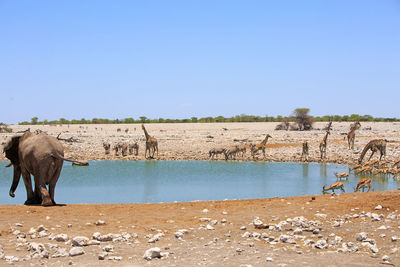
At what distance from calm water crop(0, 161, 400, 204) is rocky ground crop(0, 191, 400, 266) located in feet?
17.0

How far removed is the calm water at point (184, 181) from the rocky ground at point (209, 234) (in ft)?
17.0

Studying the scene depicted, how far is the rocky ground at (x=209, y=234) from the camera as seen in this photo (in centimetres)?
621

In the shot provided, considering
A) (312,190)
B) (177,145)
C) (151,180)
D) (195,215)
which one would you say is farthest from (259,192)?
(177,145)

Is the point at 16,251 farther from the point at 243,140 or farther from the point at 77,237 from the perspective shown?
the point at 243,140

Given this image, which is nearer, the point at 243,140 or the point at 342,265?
the point at 342,265

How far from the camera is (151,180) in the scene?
65.3 ft

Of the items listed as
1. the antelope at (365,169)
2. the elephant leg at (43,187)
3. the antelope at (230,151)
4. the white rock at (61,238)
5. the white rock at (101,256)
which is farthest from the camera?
the antelope at (230,151)

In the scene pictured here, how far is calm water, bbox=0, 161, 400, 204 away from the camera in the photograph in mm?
15516

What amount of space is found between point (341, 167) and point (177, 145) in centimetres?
1385

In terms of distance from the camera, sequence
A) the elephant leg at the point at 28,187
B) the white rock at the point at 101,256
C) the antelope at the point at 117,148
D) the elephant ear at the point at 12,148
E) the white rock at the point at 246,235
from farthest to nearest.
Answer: the antelope at the point at 117,148 → the elephant ear at the point at 12,148 → the elephant leg at the point at 28,187 → the white rock at the point at 246,235 → the white rock at the point at 101,256

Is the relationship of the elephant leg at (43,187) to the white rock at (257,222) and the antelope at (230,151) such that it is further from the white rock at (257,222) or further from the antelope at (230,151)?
the antelope at (230,151)

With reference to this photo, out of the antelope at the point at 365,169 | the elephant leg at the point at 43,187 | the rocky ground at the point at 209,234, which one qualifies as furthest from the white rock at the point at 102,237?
the antelope at the point at 365,169

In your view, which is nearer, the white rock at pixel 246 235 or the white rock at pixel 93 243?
the white rock at pixel 93 243

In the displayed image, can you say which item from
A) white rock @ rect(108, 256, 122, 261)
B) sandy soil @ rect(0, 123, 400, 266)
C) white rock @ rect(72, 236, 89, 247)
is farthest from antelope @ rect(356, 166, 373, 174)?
white rock @ rect(108, 256, 122, 261)
